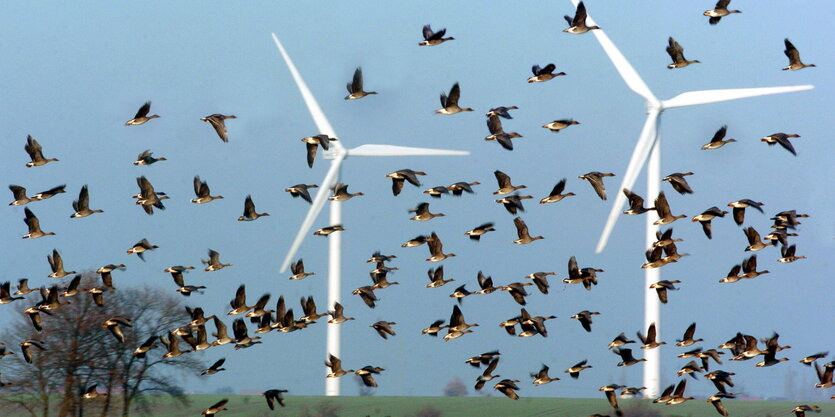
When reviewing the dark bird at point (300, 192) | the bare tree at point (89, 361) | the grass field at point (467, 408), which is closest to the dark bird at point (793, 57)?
the dark bird at point (300, 192)

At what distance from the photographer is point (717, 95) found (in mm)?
84438

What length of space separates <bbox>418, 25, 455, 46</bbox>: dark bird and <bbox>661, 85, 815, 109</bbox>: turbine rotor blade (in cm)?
3094

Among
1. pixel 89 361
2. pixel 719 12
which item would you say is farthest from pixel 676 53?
pixel 89 361

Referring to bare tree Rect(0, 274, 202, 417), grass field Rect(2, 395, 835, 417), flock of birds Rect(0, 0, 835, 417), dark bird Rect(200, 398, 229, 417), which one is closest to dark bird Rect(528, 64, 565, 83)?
flock of birds Rect(0, 0, 835, 417)

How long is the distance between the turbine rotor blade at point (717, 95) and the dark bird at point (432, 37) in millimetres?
30938

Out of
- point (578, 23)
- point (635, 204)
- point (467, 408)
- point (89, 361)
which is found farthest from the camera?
point (467, 408)

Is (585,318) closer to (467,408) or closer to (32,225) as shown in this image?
(32,225)

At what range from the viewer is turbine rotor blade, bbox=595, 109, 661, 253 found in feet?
273

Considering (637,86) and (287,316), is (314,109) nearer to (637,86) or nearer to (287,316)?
(637,86)

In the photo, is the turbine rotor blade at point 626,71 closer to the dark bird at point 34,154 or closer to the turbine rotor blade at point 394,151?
the turbine rotor blade at point 394,151

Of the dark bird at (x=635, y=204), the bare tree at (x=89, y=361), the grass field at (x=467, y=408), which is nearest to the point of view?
the dark bird at (x=635, y=204)

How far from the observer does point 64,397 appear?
113m

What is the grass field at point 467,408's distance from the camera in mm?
163500

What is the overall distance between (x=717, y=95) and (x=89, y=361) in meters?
56.2
